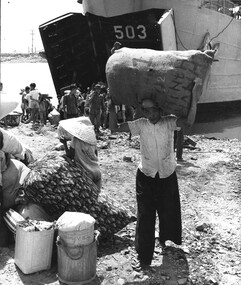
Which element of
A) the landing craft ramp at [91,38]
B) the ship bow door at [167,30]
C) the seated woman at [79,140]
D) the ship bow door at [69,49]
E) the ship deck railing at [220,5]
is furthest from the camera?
the ship deck railing at [220,5]

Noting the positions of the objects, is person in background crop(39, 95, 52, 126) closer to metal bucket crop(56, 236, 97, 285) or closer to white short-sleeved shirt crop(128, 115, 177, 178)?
white short-sleeved shirt crop(128, 115, 177, 178)

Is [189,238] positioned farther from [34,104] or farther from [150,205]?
[34,104]

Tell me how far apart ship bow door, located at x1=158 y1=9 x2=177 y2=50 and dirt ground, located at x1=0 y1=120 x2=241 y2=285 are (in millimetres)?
5383

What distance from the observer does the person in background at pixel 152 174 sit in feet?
10.2

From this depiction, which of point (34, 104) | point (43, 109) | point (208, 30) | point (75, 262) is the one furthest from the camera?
point (208, 30)

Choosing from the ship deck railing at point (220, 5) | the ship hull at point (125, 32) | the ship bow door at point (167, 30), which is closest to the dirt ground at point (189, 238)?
the ship bow door at point (167, 30)

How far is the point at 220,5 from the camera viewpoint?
51.8 ft

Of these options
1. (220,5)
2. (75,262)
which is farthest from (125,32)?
(75,262)

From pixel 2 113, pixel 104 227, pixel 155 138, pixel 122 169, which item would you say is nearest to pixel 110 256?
pixel 104 227

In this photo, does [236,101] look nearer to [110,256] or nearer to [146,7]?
[146,7]

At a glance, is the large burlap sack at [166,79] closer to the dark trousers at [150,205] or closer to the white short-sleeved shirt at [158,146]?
the white short-sleeved shirt at [158,146]

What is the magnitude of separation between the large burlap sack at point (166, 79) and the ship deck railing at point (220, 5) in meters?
11.9

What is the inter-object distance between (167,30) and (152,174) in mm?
9523

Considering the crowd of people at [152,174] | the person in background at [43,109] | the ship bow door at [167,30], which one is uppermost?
the ship bow door at [167,30]
